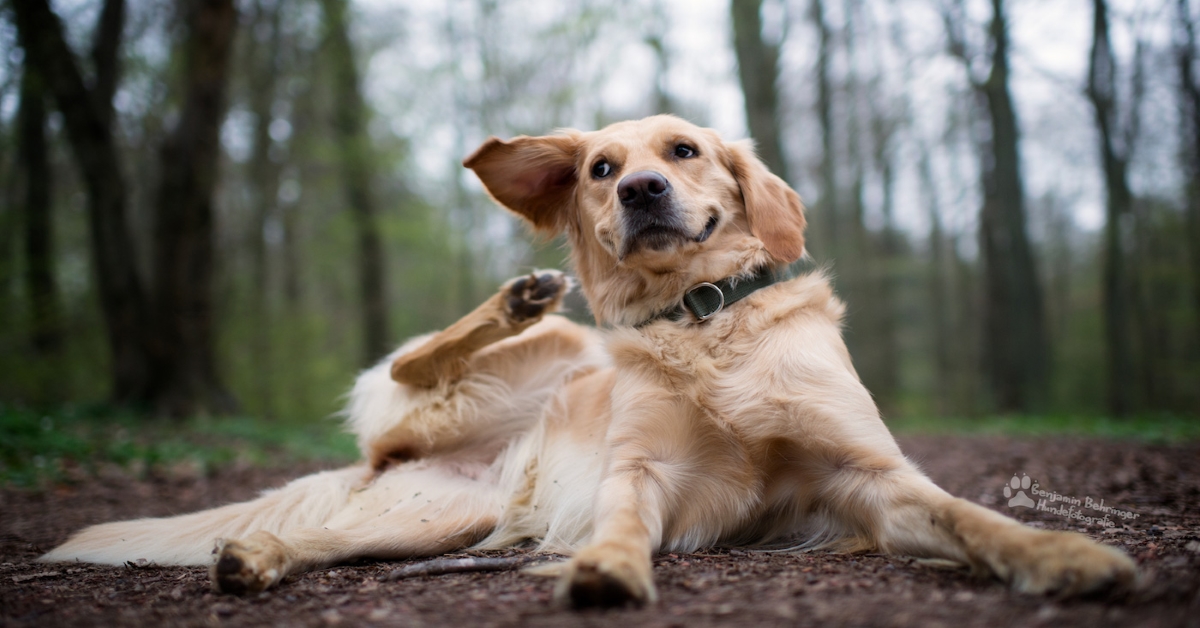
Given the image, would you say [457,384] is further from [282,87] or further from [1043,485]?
[282,87]

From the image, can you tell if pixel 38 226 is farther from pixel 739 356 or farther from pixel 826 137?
pixel 826 137

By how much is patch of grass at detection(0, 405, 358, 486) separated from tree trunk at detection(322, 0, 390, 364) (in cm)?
447

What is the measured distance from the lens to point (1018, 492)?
3.53m

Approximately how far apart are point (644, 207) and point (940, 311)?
18684 mm

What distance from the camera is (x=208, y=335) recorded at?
8.69m

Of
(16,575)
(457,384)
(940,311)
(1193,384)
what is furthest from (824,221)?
(16,575)

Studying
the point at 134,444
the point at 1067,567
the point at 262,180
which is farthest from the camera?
the point at 262,180

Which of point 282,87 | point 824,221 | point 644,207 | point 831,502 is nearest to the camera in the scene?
point 831,502

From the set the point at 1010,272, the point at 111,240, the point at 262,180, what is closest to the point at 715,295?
the point at 111,240

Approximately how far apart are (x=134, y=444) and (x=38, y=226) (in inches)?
301

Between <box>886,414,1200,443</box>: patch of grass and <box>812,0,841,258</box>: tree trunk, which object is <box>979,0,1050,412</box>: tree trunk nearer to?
<box>886,414,1200,443</box>: patch of grass

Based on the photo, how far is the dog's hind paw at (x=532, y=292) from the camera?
3225 mm

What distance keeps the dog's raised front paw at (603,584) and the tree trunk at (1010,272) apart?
419 inches

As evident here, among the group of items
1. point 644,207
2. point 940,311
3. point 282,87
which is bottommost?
point 940,311
